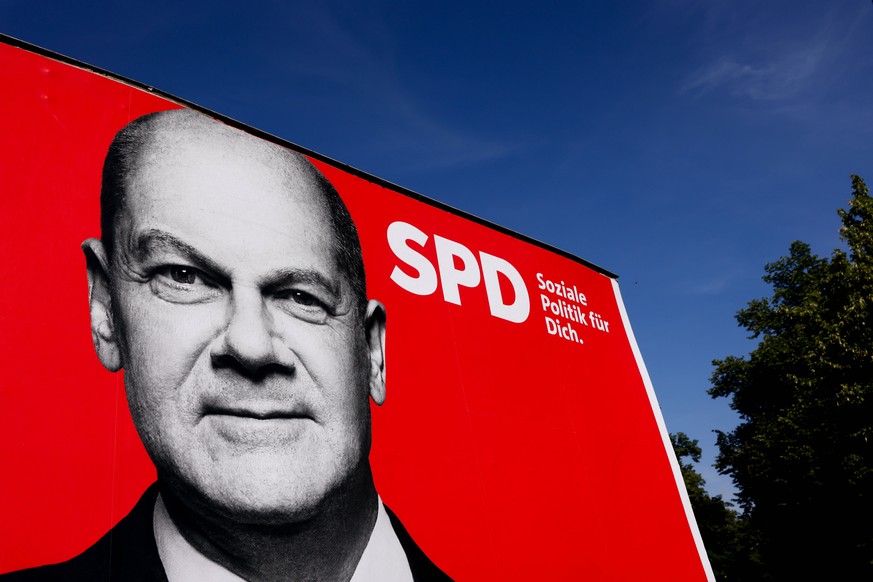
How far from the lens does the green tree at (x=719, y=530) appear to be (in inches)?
1224

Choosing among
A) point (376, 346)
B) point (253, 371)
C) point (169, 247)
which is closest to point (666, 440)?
point (376, 346)

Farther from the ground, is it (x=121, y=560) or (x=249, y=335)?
(x=249, y=335)

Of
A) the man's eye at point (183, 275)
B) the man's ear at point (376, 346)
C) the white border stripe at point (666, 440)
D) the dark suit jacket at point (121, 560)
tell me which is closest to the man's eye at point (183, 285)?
the man's eye at point (183, 275)

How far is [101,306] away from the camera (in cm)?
483

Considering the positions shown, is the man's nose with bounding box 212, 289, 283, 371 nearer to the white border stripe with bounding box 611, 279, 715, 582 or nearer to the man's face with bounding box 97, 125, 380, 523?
the man's face with bounding box 97, 125, 380, 523

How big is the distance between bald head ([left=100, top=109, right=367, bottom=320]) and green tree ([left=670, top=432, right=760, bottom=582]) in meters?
26.8

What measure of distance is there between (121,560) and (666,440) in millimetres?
6912

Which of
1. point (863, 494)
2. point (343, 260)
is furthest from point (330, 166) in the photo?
point (863, 494)

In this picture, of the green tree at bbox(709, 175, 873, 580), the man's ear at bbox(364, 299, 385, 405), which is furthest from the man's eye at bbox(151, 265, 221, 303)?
the green tree at bbox(709, 175, 873, 580)

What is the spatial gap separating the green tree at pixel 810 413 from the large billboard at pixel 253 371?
8.18 m

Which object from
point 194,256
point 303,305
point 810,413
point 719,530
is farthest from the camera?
point 719,530

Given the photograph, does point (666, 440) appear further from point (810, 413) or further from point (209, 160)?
point (810, 413)

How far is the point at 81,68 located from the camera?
18.0 ft

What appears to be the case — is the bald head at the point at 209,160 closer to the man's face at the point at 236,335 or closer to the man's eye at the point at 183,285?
the man's face at the point at 236,335
